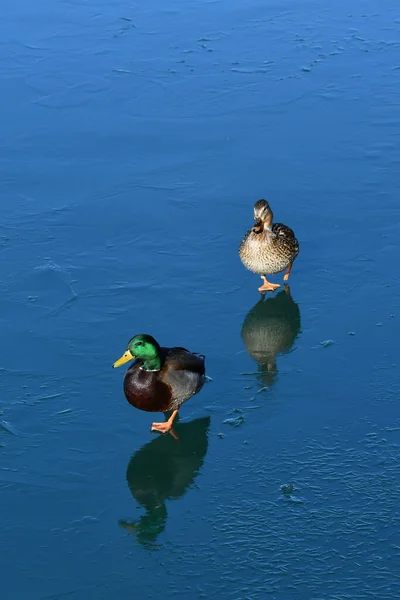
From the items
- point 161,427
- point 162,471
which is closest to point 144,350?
point 161,427

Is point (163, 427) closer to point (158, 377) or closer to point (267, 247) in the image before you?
point (158, 377)

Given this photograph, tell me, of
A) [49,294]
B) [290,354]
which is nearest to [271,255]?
[290,354]

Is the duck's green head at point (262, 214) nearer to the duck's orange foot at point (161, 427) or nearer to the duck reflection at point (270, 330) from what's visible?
the duck reflection at point (270, 330)

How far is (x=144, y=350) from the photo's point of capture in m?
5.29

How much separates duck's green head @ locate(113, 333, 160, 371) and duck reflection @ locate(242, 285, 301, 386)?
0.79 metres

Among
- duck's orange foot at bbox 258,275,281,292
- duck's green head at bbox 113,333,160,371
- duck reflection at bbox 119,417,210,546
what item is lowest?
duck reflection at bbox 119,417,210,546

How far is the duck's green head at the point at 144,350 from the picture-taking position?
5258 mm

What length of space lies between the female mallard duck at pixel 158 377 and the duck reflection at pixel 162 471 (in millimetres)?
124

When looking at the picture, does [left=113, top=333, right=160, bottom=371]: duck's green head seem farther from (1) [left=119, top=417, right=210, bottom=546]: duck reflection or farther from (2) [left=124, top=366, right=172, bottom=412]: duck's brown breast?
(1) [left=119, top=417, right=210, bottom=546]: duck reflection

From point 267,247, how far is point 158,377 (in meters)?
1.64

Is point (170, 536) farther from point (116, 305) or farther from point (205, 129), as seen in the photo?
point (205, 129)

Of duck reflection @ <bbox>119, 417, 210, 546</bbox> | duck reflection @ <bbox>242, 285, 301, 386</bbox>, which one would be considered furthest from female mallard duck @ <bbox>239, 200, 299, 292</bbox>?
duck reflection @ <bbox>119, 417, 210, 546</bbox>

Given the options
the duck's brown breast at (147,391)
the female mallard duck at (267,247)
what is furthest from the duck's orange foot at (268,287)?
the duck's brown breast at (147,391)

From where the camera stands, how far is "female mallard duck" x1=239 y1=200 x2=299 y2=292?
6.71 metres
